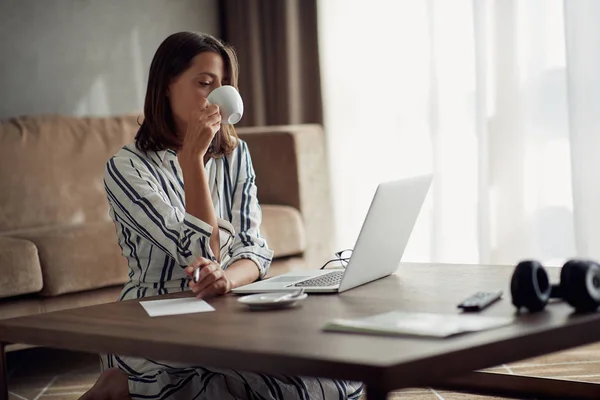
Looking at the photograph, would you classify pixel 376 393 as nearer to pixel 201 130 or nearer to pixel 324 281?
pixel 324 281

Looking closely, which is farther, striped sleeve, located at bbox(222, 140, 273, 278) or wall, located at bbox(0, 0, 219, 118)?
wall, located at bbox(0, 0, 219, 118)

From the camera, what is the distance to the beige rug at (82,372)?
2539mm

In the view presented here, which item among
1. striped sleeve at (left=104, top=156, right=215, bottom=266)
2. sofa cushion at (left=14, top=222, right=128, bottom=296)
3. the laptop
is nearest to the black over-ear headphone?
the laptop

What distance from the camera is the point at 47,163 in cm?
346

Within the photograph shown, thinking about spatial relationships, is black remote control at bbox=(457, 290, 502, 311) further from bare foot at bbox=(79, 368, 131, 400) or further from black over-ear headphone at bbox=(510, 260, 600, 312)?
bare foot at bbox=(79, 368, 131, 400)

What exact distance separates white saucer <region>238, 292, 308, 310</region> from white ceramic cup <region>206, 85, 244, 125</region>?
23.6 inches

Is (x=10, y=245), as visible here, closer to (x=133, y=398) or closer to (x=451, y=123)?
(x=133, y=398)

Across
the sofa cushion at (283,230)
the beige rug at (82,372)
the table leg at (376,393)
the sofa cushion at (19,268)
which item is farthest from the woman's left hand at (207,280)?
the sofa cushion at (283,230)

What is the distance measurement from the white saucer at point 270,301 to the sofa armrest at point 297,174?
2.05 meters

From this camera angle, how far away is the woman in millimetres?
1667

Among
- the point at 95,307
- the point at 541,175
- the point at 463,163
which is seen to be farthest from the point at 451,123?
the point at 95,307

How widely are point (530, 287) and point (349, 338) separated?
0.99ft

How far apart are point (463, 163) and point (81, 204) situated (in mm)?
1582

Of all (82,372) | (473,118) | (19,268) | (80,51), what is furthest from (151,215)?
(80,51)
